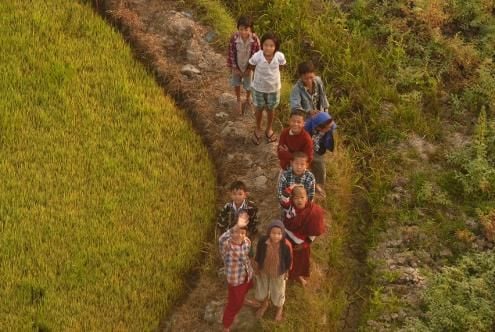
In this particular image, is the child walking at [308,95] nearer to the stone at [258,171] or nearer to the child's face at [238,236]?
the stone at [258,171]

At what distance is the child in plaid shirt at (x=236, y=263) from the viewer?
560cm

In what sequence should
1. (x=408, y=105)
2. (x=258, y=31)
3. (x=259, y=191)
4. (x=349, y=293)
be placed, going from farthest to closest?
(x=258, y=31), (x=408, y=105), (x=259, y=191), (x=349, y=293)

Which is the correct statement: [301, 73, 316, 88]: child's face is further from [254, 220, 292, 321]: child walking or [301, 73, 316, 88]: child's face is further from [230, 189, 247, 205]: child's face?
[254, 220, 292, 321]: child walking

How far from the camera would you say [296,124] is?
617 centimetres

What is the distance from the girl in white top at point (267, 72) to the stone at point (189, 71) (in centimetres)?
162

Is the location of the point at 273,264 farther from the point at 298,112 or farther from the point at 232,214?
the point at 298,112

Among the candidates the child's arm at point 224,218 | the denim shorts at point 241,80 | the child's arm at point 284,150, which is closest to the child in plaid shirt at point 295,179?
the child's arm at point 284,150

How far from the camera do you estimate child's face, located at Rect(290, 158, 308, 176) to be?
6.03 meters

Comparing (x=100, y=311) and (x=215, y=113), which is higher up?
(x=215, y=113)

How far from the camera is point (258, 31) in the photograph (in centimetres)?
959

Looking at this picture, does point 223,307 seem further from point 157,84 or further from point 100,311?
point 157,84

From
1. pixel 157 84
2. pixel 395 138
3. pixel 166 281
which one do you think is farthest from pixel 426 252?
pixel 157 84

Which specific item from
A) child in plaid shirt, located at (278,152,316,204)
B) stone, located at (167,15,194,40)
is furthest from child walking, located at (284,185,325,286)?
stone, located at (167,15,194,40)

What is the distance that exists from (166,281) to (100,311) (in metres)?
0.74
